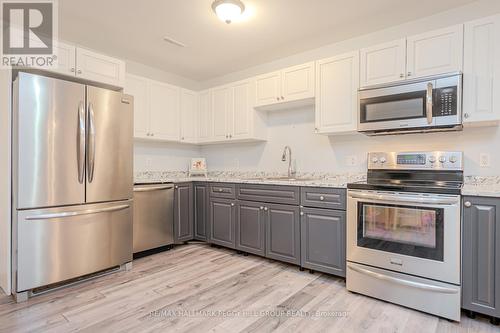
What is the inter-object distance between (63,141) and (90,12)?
1247 millimetres

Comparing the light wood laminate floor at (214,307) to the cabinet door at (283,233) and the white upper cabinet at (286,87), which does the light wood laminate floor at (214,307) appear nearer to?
the cabinet door at (283,233)

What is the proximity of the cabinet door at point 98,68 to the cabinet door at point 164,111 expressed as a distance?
760 mm

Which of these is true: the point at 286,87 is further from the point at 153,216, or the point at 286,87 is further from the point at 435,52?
the point at 153,216

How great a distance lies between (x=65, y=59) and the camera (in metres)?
2.55

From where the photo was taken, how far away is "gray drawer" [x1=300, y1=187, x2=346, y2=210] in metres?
2.54

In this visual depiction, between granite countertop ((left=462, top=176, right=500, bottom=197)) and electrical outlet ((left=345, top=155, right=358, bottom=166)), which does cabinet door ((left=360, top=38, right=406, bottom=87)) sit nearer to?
electrical outlet ((left=345, top=155, right=358, bottom=166))

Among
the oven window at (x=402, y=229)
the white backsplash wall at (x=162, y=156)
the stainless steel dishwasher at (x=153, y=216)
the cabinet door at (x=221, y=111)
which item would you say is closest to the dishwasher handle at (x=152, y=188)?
the stainless steel dishwasher at (x=153, y=216)

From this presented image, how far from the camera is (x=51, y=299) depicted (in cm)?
225

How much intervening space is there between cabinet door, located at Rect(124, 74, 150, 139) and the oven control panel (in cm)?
276

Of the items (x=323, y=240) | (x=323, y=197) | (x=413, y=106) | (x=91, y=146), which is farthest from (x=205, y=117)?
(x=413, y=106)

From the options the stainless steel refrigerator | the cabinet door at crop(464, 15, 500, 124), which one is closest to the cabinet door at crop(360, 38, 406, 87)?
the cabinet door at crop(464, 15, 500, 124)

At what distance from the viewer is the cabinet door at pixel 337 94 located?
9.09 feet

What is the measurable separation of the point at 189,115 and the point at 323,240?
270cm

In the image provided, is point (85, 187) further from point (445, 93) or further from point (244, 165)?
point (445, 93)
